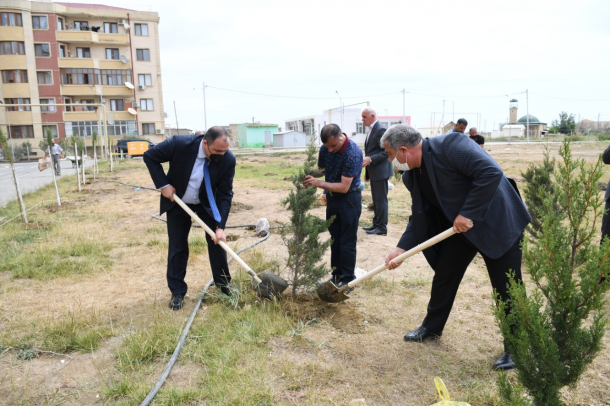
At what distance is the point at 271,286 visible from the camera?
13.9 ft

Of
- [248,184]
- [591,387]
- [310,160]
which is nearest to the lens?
[591,387]

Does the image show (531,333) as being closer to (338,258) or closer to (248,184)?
(338,258)

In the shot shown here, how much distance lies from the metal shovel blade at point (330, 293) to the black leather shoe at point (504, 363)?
1415mm

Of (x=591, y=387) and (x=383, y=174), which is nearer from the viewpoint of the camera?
(x=591, y=387)

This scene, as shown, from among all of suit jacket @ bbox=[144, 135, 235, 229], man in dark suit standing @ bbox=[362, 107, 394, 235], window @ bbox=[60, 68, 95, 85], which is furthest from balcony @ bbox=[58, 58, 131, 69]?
suit jacket @ bbox=[144, 135, 235, 229]

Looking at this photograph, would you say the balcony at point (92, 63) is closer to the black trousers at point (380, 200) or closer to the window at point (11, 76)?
the window at point (11, 76)

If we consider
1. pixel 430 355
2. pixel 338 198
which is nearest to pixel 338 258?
pixel 338 198

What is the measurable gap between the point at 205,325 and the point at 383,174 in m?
4.14

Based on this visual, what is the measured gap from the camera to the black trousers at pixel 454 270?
310cm

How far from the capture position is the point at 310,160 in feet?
13.9

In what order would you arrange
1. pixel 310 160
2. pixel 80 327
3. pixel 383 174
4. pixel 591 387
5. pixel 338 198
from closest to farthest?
pixel 591 387 < pixel 80 327 < pixel 310 160 < pixel 338 198 < pixel 383 174

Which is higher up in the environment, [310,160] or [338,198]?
[310,160]

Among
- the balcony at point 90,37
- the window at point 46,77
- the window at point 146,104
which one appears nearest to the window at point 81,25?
the balcony at point 90,37

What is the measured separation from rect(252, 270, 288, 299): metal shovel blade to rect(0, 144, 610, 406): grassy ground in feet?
0.35
